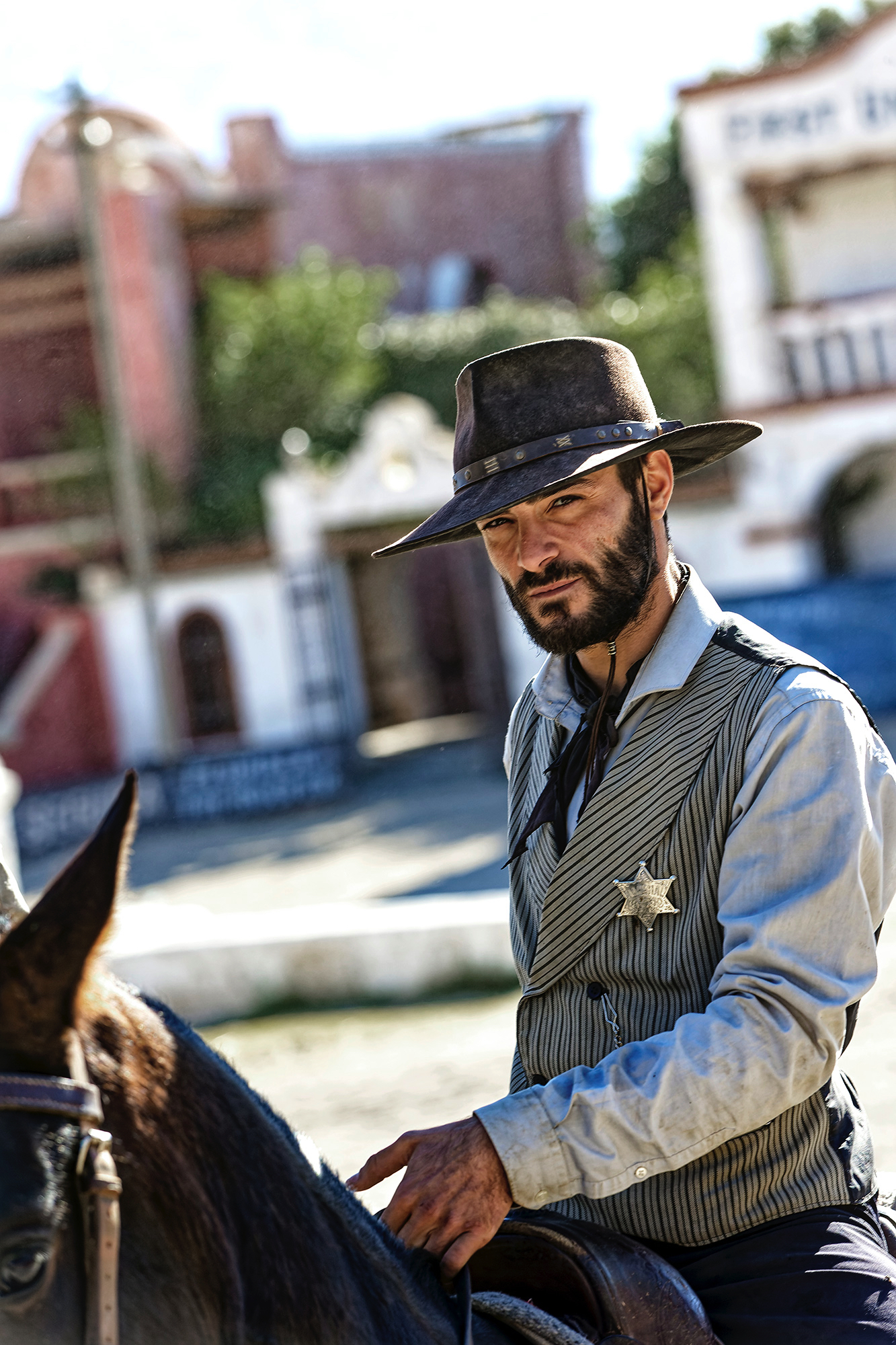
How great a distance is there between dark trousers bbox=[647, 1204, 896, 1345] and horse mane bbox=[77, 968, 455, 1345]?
52 cm

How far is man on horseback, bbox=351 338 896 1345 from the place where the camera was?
1885mm

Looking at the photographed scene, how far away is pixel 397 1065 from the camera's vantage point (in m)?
6.92

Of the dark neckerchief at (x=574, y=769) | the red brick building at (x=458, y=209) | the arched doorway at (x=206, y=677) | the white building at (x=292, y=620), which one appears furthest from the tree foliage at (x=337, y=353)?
the dark neckerchief at (x=574, y=769)

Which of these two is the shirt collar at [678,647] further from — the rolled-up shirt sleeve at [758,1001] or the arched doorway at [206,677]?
the arched doorway at [206,677]

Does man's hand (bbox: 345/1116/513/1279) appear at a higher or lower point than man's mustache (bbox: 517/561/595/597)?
lower

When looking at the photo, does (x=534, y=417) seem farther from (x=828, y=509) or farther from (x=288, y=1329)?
(x=828, y=509)

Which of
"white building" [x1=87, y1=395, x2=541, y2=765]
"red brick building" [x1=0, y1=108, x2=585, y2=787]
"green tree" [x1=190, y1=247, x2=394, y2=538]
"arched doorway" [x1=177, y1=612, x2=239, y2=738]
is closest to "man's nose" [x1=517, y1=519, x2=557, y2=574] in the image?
"white building" [x1=87, y1=395, x2=541, y2=765]

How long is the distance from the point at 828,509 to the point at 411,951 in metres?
13.9

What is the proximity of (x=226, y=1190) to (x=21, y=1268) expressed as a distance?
264mm

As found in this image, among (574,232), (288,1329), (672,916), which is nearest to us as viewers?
(288,1329)

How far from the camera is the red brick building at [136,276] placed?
67.4ft

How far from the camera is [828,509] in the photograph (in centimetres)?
2009

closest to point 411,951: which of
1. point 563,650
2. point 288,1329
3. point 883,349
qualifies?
point 563,650

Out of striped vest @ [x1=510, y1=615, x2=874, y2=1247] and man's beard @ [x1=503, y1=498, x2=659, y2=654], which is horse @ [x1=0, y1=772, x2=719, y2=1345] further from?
man's beard @ [x1=503, y1=498, x2=659, y2=654]
